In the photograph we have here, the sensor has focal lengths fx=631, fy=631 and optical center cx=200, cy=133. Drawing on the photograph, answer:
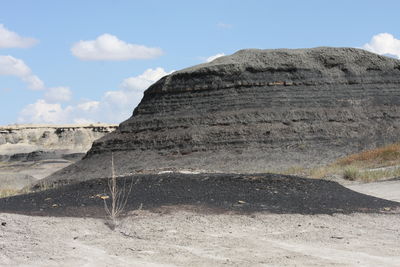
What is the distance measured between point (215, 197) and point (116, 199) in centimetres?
183

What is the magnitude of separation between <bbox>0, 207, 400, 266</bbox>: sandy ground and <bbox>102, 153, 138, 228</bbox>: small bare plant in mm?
189

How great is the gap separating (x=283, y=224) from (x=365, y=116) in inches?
1150

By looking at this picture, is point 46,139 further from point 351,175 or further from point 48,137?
point 351,175

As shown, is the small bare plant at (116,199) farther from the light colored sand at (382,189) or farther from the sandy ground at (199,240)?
the light colored sand at (382,189)

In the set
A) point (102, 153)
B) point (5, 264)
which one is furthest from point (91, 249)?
point (102, 153)

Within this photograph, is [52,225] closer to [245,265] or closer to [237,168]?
[245,265]

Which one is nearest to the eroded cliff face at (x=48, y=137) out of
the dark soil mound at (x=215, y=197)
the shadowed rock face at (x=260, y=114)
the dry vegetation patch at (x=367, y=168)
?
the shadowed rock face at (x=260, y=114)

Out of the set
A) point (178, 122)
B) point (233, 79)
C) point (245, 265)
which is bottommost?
point (245, 265)

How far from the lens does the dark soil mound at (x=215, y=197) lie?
10.8 meters

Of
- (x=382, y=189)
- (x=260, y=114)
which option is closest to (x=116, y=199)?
(x=382, y=189)

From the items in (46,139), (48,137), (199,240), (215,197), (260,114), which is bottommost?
(199,240)

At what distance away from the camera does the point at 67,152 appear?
82438 mm

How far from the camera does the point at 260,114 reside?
36344mm

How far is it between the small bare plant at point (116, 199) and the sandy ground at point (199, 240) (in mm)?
189
